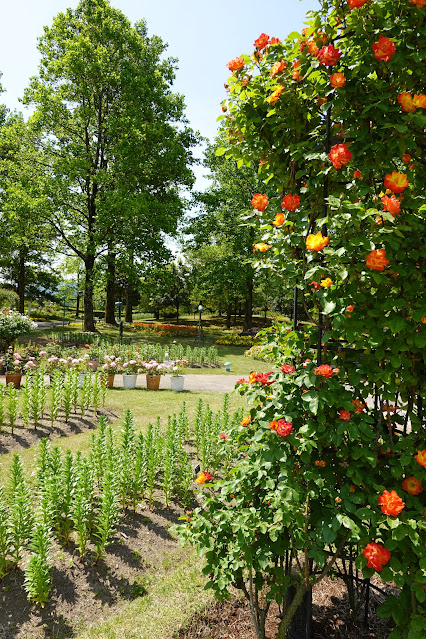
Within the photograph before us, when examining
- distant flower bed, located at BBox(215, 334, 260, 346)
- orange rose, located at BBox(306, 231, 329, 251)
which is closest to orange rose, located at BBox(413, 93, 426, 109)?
orange rose, located at BBox(306, 231, 329, 251)

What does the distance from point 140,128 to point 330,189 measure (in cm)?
1785

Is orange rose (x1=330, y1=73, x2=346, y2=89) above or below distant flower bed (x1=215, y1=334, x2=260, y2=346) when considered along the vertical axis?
above

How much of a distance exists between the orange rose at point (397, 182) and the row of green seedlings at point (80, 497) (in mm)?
1557

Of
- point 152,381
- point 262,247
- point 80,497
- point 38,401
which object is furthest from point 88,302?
point 262,247

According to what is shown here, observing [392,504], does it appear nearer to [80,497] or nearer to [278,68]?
[278,68]

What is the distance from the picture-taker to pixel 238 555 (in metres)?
1.70

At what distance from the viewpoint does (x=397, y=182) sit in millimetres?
1464

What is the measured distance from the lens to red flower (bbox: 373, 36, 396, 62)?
1.46 m

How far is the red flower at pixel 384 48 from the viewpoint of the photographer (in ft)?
4.79

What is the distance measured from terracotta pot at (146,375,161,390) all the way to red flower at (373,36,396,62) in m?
8.42

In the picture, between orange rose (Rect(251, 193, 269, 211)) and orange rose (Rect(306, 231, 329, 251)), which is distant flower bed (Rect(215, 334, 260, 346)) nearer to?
orange rose (Rect(251, 193, 269, 211))

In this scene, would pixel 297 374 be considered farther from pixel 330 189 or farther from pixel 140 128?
pixel 140 128

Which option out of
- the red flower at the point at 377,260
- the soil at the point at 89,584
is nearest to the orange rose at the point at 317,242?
the red flower at the point at 377,260

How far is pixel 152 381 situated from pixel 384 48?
8.56 metres
